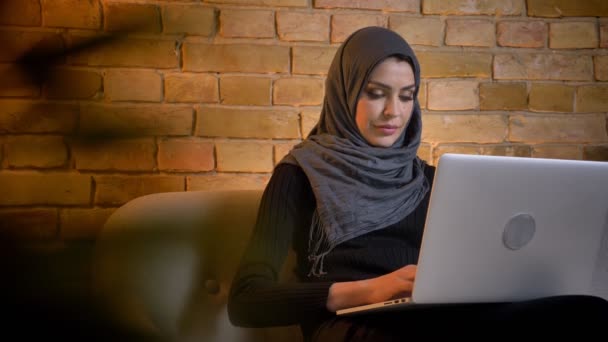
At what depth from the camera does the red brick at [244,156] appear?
164 cm

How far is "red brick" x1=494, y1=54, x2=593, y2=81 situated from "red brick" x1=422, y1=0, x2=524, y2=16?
13 cm

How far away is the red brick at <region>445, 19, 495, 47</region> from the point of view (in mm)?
1731

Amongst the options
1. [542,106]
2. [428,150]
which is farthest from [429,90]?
[542,106]

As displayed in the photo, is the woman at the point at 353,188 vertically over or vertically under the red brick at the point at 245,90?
under

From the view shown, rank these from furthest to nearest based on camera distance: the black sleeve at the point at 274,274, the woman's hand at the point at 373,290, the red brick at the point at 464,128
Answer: the red brick at the point at 464,128
the black sleeve at the point at 274,274
the woman's hand at the point at 373,290

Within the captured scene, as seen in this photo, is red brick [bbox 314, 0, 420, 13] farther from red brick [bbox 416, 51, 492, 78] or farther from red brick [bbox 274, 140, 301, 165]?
red brick [bbox 274, 140, 301, 165]

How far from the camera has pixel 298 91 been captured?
166 centimetres

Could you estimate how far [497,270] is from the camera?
2.88 feet

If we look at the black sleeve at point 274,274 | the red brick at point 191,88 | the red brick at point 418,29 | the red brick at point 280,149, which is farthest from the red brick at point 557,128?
the red brick at point 191,88

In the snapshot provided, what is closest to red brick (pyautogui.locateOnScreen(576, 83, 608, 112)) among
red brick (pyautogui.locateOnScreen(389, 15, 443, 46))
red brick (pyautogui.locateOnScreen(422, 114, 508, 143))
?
red brick (pyautogui.locateOnScreen(422, 114, 508, 143))

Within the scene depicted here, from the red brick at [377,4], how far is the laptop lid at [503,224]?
938 mm

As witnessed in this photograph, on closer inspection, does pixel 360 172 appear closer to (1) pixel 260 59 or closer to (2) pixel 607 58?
(1) pixel 260 59

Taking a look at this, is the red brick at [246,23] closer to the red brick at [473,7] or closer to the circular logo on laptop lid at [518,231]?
the red brick at [473,7]

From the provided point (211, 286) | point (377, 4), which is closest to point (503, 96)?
point (377, 4)
